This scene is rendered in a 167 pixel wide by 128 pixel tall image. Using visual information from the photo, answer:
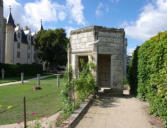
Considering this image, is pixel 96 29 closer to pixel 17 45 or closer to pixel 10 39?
pixel 10 39

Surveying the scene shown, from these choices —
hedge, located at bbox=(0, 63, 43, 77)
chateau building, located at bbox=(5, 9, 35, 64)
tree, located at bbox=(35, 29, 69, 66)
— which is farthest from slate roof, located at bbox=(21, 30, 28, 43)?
hedge, located at bbox=(0, 63, 43, 77)

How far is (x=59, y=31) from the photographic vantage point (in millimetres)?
36781

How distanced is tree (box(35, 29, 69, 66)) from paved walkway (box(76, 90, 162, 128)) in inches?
1222

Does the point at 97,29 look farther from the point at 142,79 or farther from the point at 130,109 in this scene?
the point at 130,109

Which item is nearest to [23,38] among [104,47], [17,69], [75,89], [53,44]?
[53,44]

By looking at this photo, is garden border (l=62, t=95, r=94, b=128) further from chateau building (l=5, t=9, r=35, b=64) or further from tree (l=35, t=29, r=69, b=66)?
tree (l=35, t=29, r=69, b=66)

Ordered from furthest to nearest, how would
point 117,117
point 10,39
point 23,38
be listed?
1. point 23,38
2. point 10,39
3. point 117,117

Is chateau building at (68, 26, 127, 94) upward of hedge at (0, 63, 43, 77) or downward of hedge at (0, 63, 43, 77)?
upward

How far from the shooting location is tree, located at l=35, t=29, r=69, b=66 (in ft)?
117

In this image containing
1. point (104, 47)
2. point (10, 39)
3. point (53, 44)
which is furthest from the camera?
point (53, 44)

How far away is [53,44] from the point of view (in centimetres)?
3509

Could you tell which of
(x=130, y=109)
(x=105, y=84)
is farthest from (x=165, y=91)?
(x=105, y=84)

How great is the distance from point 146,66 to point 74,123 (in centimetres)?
400

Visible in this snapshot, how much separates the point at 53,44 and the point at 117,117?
32082 mm
